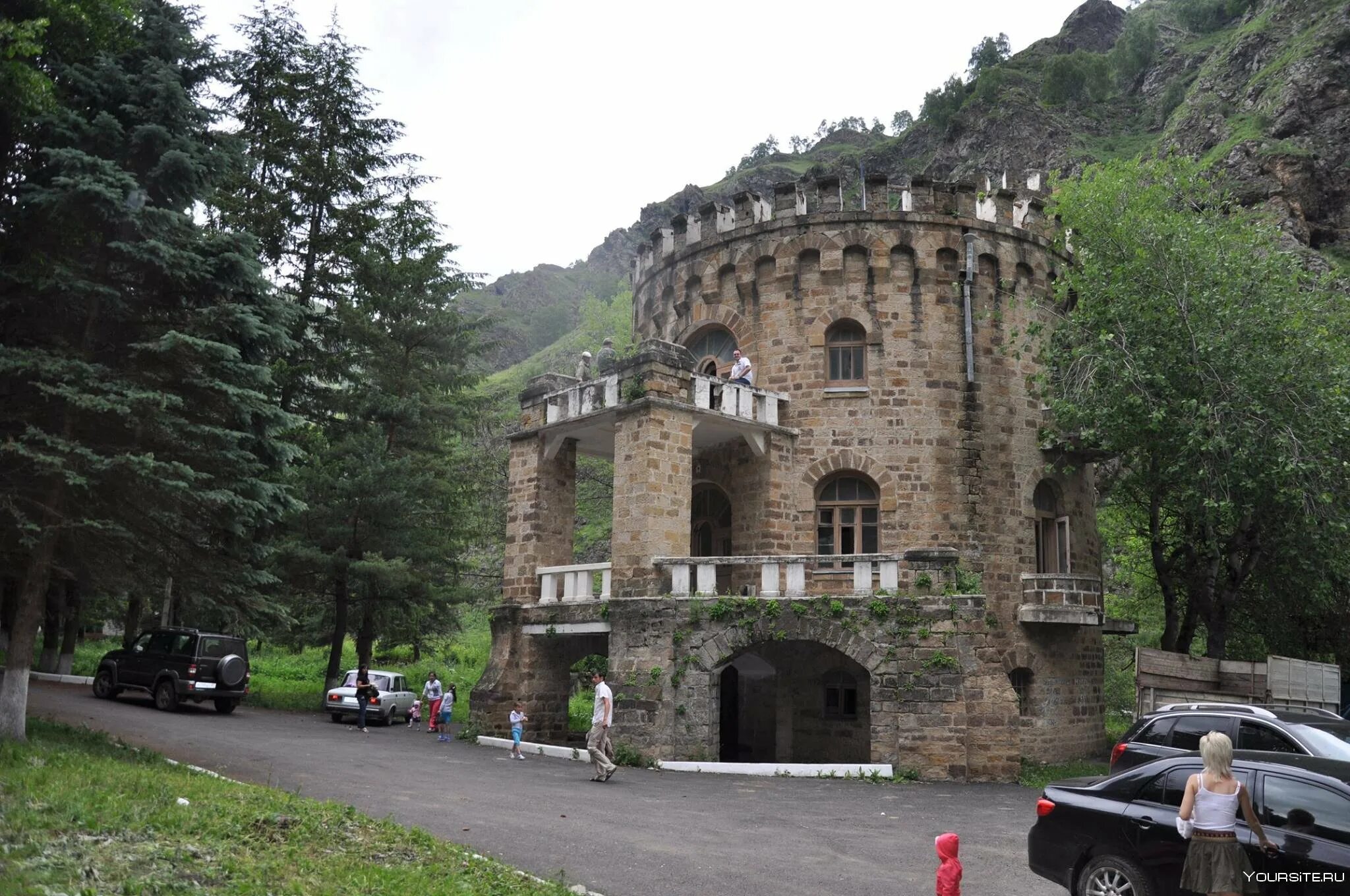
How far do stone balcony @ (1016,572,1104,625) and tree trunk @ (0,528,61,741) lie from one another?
685 inches

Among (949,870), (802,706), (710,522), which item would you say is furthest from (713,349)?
(949,870)

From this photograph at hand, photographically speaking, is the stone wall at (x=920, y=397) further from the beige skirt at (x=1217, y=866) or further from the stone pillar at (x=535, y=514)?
the beige skirt at (x=1217, y=866)

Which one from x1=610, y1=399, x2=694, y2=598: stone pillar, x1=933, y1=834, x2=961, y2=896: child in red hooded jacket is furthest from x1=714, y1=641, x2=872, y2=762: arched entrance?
x1=933, y1=834, x2=961, y2=896: child in red hooded jacket

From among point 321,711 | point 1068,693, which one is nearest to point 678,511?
point 1068,693

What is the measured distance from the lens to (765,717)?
21344mm

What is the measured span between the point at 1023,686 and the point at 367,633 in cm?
1639

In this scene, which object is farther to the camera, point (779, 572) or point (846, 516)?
point (846, 516)

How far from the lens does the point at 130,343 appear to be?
13914mm

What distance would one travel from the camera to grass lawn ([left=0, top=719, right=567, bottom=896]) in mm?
7371

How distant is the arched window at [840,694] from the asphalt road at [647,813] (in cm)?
452

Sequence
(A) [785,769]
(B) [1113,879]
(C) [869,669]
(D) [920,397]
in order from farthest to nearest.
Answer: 1. (D) [920,397]
2. (C) [869,669]
3. (A) [785,769]
4. (B) [1113,879]

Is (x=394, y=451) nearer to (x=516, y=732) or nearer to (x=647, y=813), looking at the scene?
(x=516, y=732)

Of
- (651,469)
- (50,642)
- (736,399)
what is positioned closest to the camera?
(651,469)

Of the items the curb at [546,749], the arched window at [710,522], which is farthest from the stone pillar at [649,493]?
the arched window at [710,522]
